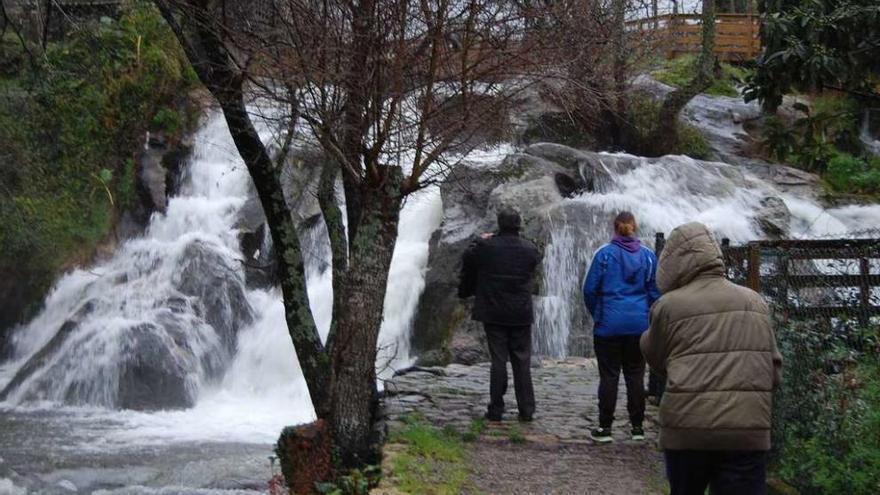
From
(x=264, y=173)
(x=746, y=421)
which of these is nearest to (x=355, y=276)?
(x=264, y=173)

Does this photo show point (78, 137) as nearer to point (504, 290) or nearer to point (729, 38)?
point (504, 290)

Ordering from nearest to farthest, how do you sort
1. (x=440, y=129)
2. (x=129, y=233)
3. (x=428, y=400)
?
1. (x=440, y=129)
2. (x=428, y=400)
3. (x=129, y=233)

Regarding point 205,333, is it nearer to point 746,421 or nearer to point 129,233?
point 129,233

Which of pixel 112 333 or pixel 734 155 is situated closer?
pixel 112 333

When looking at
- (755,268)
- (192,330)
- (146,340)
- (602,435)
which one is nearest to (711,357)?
(755,268)

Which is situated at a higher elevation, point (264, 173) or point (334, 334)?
point (264, 173)

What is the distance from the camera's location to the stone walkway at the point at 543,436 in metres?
8.08

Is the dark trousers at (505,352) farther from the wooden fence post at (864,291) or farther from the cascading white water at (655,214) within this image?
the cascading white water at (655,214)

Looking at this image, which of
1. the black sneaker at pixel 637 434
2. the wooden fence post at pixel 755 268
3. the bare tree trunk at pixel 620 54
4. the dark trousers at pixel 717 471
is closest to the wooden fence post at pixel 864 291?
the wooden fence post at pixel 755 268

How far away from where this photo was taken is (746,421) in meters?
4.98

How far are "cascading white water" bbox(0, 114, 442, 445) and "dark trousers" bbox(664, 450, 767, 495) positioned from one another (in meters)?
8.77

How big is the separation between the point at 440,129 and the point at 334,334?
1.73m

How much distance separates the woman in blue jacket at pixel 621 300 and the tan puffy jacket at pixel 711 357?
3.38 m

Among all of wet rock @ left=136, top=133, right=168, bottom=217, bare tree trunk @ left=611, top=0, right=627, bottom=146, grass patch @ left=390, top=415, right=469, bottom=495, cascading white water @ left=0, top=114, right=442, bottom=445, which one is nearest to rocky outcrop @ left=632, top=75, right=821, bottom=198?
bare tree trunk @ left=611, top=0, right=627, bottom=146
